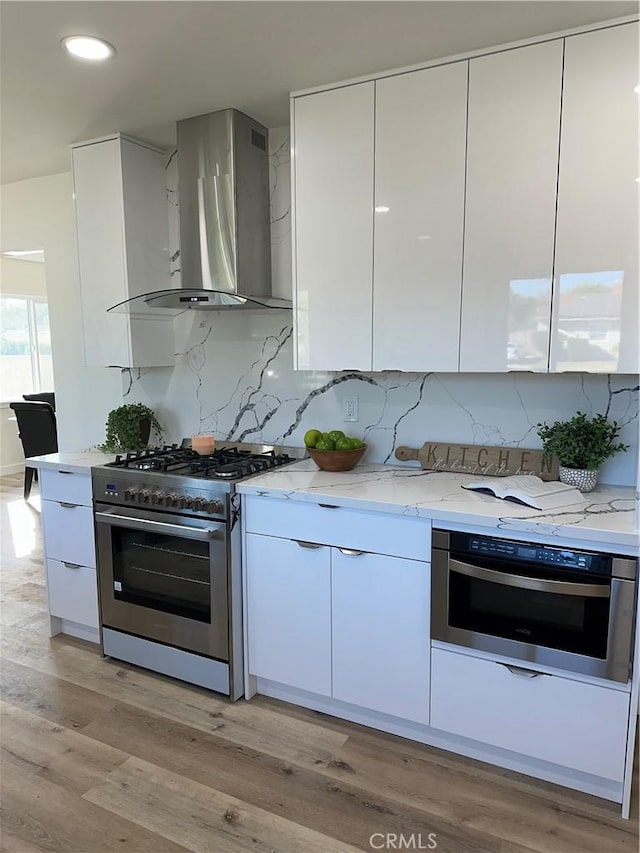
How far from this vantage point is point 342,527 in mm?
2197

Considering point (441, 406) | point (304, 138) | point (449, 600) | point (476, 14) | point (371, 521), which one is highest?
point (476, 14)

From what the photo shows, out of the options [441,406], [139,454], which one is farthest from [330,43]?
[139,454]

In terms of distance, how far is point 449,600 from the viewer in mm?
2021

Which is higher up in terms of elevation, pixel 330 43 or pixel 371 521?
pixel 330 43

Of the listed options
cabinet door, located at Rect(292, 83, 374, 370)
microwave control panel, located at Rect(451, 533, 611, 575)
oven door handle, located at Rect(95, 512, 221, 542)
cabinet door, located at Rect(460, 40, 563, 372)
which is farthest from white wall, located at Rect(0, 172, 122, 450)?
microwave control panel, located at Rect(451, 533, 611, 575)

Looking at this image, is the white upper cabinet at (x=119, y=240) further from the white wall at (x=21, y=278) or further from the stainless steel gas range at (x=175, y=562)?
the white wall at (x=21, y=278)

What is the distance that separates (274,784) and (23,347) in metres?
6.80

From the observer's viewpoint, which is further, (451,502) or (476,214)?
(476,214)

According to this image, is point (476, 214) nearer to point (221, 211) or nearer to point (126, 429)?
point (221, 211)

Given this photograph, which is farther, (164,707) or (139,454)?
(139,454)

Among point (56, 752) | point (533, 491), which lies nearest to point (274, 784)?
point (56, 752)

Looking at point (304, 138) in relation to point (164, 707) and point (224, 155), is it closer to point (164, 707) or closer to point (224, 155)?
point (224, 155)

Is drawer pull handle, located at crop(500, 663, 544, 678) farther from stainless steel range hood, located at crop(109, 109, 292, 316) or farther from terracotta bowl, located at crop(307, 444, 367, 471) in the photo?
stainless steel range hood, located at crop(109, 109, 292, 316)

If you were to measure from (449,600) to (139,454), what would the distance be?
1.72 m
